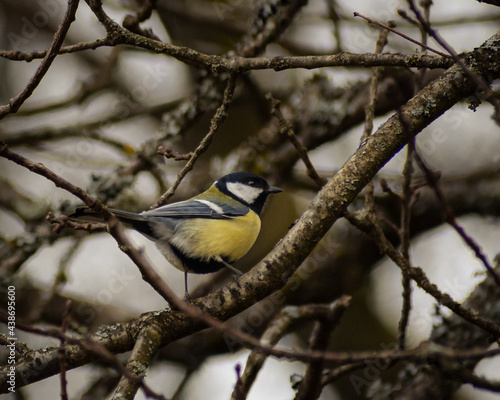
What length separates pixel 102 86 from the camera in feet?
18.0

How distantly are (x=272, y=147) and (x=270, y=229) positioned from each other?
1.14m

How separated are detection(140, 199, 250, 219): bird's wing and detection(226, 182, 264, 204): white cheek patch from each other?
288mm

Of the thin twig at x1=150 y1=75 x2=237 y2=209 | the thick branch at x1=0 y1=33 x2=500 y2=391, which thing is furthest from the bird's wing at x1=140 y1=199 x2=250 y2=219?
the thick branch at x1=0 y1=33 x2=500 y2=391

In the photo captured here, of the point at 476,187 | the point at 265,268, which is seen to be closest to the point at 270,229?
the point at 476,187

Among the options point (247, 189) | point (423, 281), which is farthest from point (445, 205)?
point (247, 189)

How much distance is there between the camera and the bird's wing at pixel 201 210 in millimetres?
3283

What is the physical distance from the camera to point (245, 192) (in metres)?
4.01

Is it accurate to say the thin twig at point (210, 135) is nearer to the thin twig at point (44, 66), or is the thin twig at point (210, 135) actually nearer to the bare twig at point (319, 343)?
the thin twig at point (44, 66)

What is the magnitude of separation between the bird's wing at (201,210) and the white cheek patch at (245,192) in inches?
11.3

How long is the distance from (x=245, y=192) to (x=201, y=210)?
608 mm

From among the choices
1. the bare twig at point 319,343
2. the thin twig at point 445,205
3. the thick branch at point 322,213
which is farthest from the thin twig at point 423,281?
the thin twig at point 445,205

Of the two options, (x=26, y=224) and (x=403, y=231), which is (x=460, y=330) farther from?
(x=26, y=224)

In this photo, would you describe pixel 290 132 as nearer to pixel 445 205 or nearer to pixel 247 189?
pixel 445 205

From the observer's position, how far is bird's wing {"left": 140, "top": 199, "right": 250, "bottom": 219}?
3.28 metres
